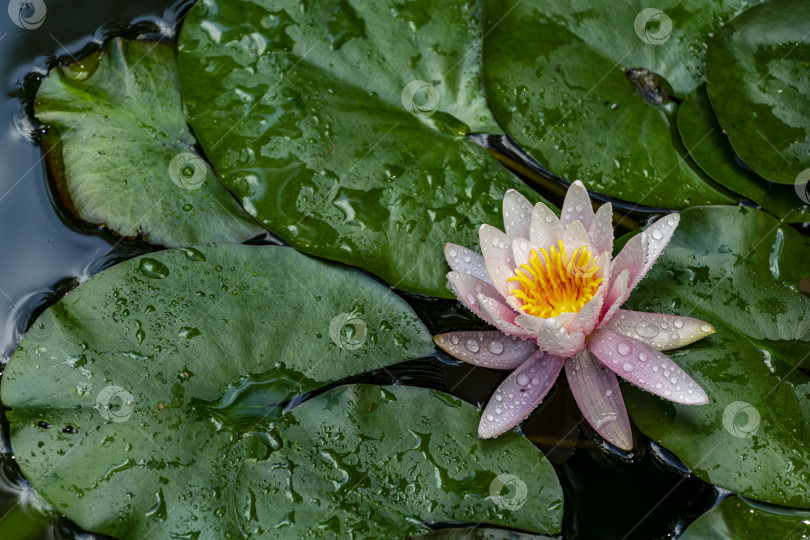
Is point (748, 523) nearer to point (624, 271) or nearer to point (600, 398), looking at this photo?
point (600, 398)

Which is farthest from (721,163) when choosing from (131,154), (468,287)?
(131,154)

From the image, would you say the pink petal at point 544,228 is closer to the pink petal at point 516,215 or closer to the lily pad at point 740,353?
the pink petal at point 516,215

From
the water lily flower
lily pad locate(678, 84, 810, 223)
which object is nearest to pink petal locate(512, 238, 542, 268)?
the water lily flower

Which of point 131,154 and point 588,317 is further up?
point 131,154

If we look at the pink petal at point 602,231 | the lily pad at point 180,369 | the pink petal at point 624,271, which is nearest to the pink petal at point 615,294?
the pink petal at point 624,271

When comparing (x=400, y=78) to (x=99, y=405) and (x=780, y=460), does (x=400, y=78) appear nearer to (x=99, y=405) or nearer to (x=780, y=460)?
(x=99, y=405)
